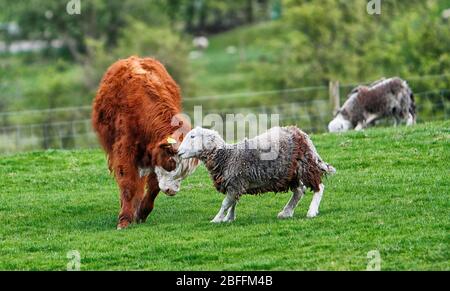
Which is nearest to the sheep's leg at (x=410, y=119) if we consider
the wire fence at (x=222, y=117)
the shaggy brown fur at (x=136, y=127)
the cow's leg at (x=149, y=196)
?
the wire fence at (x=222, y=117)

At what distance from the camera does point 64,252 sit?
40.2 ft

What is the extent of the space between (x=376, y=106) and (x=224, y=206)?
1065cm

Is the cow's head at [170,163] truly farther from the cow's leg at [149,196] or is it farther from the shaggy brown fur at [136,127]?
the cow's leg at [149,196]

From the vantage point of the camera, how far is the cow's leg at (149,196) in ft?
45.1

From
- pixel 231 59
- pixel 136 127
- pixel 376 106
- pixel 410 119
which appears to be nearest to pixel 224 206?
pixel 136 127

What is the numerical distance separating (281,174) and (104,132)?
2839mm

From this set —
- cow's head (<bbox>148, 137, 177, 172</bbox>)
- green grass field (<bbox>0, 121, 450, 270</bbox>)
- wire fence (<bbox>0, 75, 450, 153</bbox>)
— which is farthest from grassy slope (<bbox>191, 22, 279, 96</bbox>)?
cow's head (<bbox>148, 137, 177, 172</bbox>)

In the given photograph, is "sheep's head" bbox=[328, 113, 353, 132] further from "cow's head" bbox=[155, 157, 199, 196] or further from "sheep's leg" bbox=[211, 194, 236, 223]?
"cow's head" bbox=[155, 157, 199, 196]

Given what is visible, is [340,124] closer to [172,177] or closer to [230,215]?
[230,215]

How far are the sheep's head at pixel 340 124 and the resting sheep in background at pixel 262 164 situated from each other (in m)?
9.72

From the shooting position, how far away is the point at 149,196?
13.8 metres

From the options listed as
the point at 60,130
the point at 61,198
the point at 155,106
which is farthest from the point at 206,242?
the point at 60,130

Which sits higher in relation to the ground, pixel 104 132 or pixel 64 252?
pixel 104 132
